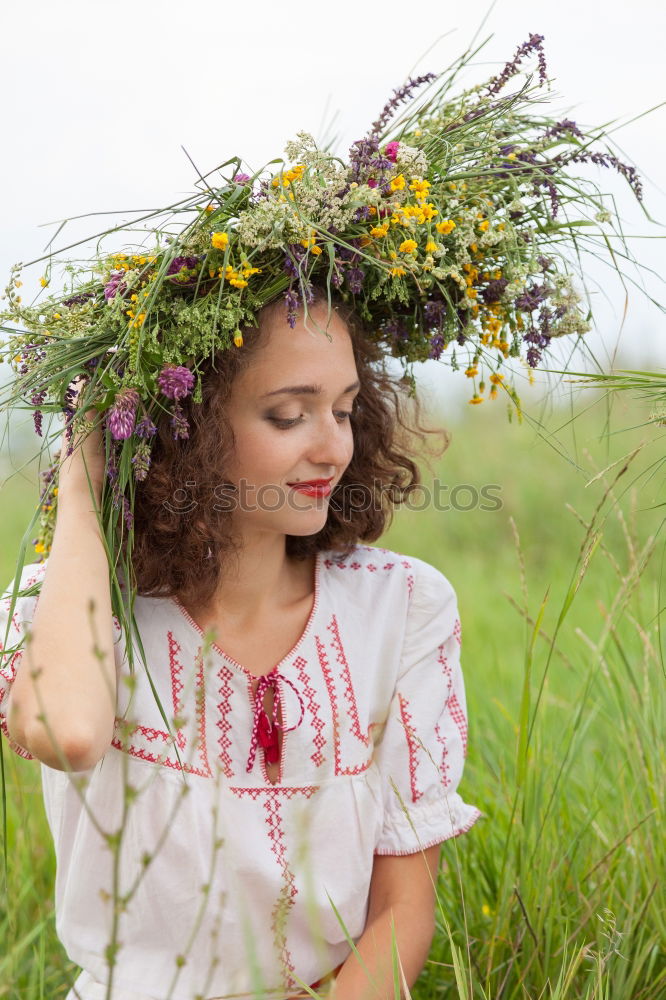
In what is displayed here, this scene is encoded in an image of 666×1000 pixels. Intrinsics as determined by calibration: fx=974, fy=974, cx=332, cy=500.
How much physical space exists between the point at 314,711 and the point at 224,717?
196 millimetres

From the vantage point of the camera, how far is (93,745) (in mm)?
1752

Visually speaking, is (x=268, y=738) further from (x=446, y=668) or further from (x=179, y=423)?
(x=179, y=423)

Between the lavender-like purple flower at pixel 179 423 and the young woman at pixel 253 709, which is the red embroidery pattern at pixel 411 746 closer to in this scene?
the young woman at pixel 253 709

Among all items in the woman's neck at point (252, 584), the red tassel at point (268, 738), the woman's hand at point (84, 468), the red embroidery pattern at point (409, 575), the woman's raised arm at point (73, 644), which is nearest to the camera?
the woman's raised arm at point (73, 644)

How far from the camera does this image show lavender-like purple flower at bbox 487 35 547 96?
6.48 feet

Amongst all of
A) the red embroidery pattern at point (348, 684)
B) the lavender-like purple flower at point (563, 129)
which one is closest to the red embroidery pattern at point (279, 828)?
the red embroidery pattern at point (348, 684)

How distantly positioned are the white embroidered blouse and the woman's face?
11.5 inches

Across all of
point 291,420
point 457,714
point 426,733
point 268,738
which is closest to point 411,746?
point 426,733

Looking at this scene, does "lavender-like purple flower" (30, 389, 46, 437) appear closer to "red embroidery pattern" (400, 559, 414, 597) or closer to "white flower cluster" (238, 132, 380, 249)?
"white flower cluster" (238, 132, 380, 249)

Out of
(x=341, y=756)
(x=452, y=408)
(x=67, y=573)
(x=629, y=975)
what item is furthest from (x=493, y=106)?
(x=452, y=408)

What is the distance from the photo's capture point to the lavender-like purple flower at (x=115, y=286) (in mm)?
1871

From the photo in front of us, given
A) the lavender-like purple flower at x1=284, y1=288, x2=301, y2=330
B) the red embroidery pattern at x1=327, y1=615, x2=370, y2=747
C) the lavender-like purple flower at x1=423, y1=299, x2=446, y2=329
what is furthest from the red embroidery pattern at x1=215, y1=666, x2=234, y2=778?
the lavender-like purple flower at x1=423, y1=299, x2=446, y2=329

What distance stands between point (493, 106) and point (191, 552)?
1.12 metres

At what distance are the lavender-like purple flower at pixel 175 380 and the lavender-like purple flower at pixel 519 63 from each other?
89 cm
